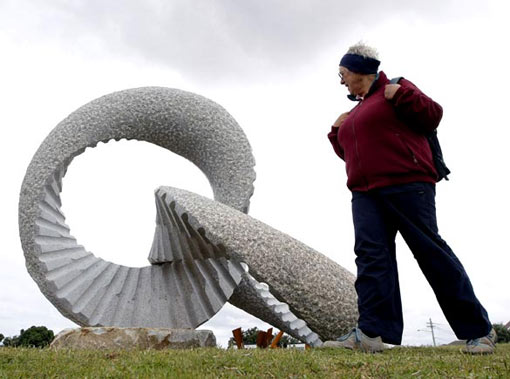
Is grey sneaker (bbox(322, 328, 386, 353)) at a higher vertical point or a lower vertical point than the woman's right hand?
lower

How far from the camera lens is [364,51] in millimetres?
3582

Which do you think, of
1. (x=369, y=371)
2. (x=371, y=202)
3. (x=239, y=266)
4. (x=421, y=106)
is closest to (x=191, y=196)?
(x=239, y=266)

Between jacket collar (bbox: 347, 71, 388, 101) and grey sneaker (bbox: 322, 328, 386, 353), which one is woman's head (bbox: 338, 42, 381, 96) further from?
grey sneaker (bbox: 322, 328, 386, 353)

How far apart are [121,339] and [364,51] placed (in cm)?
291

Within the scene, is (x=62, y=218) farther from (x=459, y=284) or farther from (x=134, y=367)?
(x=459, y=284)

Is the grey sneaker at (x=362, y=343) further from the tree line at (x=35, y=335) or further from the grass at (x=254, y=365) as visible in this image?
the tree line at (x=35, y=335)

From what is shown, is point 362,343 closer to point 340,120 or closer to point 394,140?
point 394,140

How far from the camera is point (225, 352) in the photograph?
3.11 meters

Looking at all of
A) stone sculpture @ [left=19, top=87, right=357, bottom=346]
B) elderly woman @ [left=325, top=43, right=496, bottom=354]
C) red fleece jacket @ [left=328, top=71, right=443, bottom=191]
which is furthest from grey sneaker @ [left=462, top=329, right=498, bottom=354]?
stone sculpture @ [left=19, top=87, right=357, bottom=346]

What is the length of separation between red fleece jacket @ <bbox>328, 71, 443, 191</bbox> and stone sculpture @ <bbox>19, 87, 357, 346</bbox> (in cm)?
158

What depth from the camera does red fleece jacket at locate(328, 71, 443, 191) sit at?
11.1ft

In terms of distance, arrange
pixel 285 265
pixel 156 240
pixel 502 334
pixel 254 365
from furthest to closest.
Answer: pixel 502 334 → pixel 156 240 → pixel 285 265 → pixel 254 365

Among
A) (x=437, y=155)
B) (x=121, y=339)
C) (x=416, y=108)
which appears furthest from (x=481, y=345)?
(x=121, y=339)

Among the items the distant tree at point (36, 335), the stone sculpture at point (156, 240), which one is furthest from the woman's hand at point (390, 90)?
the distant tree at point (36, 335)
